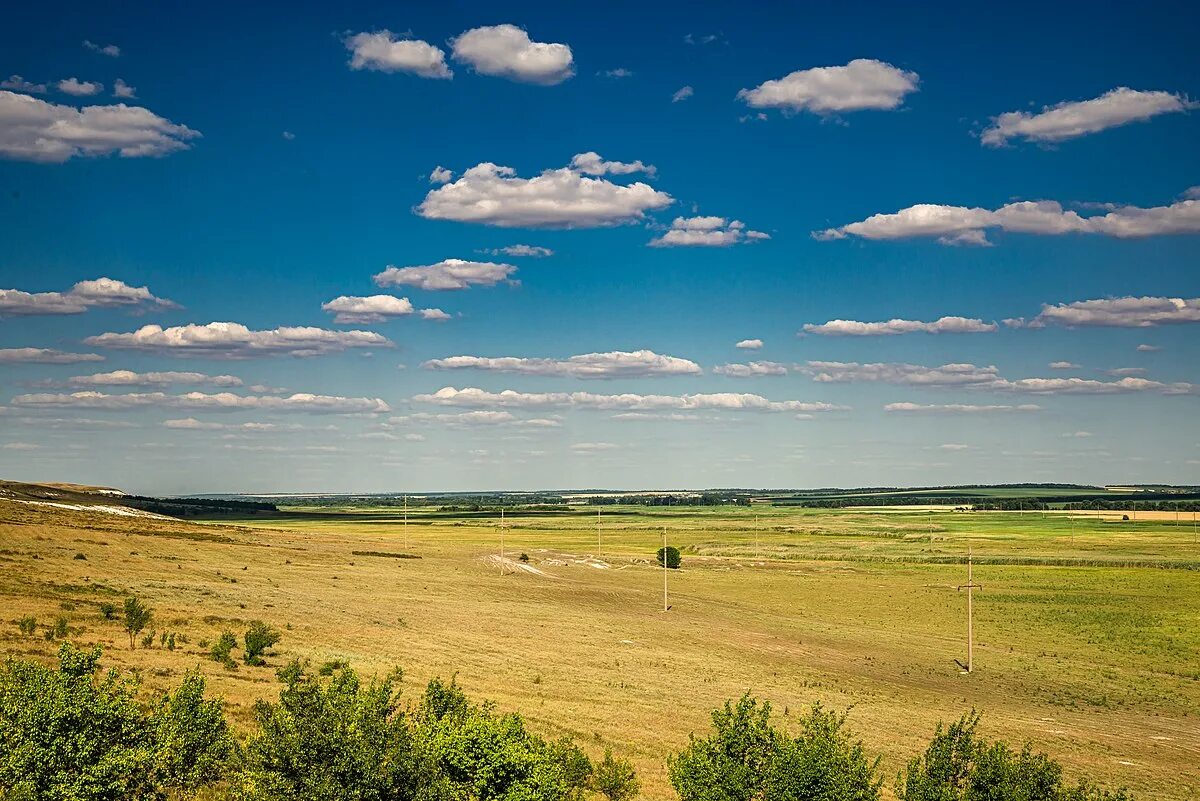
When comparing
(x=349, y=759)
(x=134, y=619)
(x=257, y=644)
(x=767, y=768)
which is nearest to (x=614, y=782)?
(x=767, y=768)

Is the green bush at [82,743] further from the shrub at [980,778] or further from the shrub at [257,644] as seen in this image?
the shrub at [257,644]

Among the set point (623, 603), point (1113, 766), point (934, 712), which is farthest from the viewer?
point (623, 603)

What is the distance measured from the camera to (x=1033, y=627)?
298 feet

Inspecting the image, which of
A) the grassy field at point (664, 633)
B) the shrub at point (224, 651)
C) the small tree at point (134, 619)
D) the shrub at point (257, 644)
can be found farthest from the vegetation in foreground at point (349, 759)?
the small tree at point (134, 619)

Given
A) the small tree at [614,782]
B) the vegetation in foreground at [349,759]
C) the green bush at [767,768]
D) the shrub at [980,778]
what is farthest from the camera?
the small tree at [614,782]

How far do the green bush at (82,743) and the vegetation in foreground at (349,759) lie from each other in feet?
0.12

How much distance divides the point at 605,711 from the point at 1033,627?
196ft

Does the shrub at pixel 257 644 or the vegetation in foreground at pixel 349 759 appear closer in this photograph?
the vegetation in foreground at pixel 349 759

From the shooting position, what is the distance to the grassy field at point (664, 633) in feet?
155

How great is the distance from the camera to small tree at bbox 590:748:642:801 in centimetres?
3186

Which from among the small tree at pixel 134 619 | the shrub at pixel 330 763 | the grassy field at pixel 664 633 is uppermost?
the shrub at pixel 330 763

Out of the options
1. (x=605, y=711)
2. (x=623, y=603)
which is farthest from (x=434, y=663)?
(x=623, y=603)

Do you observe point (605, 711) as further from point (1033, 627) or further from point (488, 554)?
point (488, 554)

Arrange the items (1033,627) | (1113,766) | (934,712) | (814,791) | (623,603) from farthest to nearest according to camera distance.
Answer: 1. (623,603)
2. (1033,627)
3. (934,712)
4. (1113,766)
5. (814,791)
